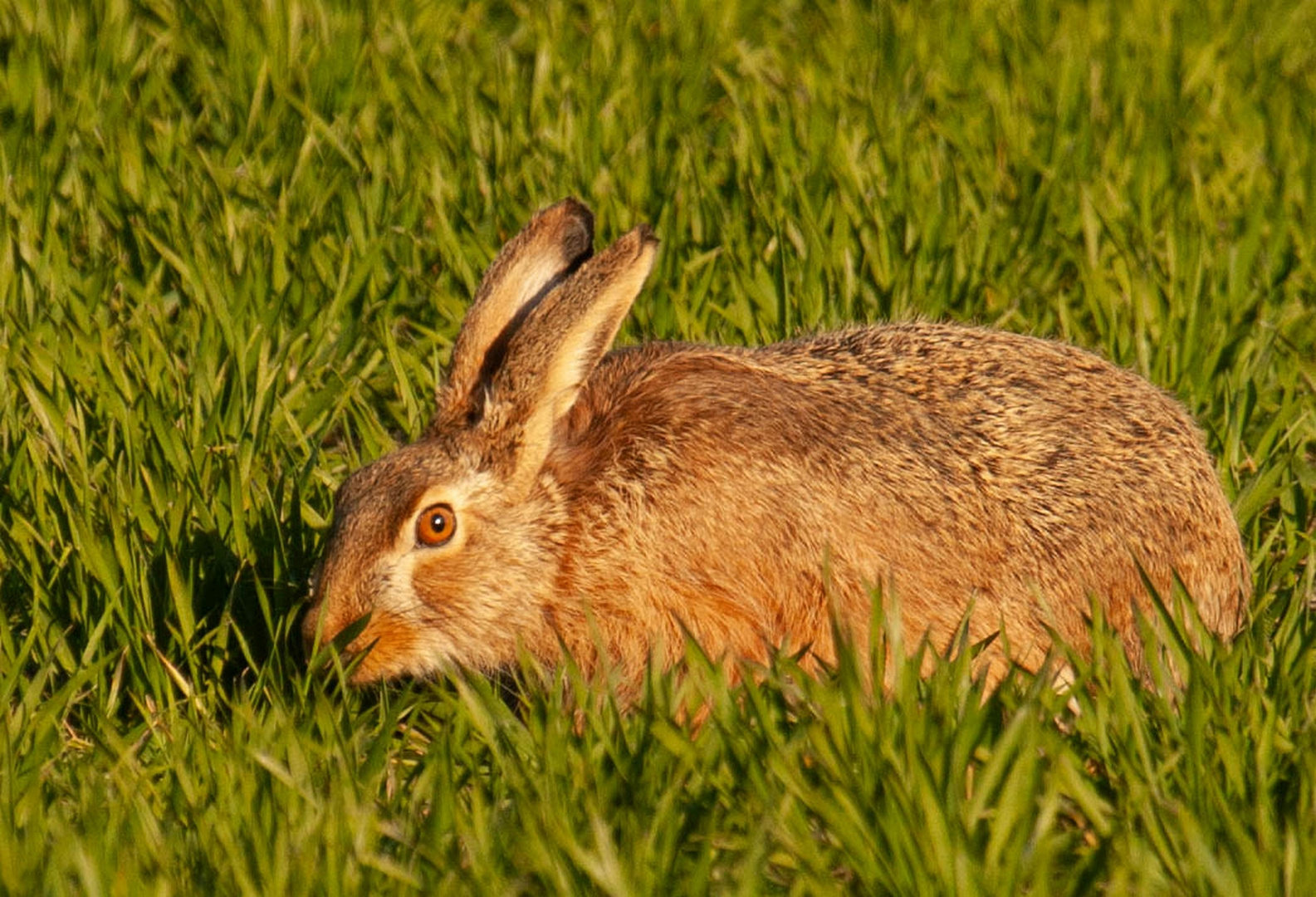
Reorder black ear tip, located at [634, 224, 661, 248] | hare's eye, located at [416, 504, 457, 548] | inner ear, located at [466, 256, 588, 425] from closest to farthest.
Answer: black ear tip, located at [634, 224, 661, 248] < hare's eye, located at [416, 504, 457, 548] < inner ear, located at [466, 256, 588, 425]

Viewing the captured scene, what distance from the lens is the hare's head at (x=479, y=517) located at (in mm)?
3973

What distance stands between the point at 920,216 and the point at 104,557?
2.82m

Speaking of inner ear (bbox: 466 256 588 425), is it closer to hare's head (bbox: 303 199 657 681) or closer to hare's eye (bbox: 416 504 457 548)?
hare's head (bbox: 303 199 657 681)

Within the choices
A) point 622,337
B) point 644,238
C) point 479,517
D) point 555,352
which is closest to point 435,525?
point 479,517

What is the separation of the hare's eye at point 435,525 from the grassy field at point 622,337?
13.9 inches

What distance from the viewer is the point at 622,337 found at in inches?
216

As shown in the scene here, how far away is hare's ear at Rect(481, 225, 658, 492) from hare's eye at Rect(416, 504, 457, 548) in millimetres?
148

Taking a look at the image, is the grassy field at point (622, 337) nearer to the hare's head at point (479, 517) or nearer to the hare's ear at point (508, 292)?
the hare's head at point (479, 517)

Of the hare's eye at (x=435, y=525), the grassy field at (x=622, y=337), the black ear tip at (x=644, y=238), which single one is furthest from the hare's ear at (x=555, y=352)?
the grassy field at (x=622, y=337)

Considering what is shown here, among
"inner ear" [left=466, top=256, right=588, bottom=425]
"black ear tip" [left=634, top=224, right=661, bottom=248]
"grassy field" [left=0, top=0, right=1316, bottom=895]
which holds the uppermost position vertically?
"black ear tip" [left=634, top=224, right=661, bottom=248]

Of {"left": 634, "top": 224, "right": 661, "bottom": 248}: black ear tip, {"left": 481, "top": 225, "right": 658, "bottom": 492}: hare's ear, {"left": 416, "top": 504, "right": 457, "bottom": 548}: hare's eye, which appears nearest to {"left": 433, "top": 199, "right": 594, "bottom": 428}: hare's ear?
{"left": 481, "top": 225, "right": 658, "bottom": 492}: hare's ear

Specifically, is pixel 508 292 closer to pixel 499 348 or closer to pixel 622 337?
pixel 499 348

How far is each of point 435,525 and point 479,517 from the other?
97 mm

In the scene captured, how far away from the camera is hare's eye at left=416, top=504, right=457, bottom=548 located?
160 inches
